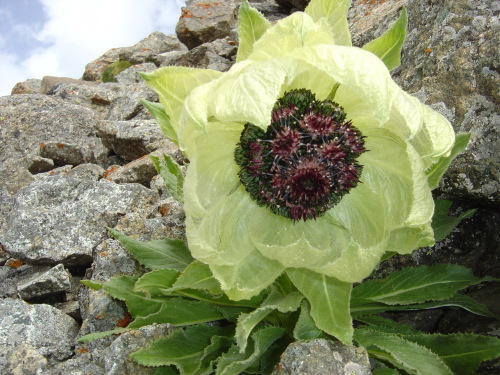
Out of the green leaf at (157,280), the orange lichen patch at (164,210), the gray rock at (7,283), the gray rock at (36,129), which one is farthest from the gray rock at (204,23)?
the green leaf at (157,280)

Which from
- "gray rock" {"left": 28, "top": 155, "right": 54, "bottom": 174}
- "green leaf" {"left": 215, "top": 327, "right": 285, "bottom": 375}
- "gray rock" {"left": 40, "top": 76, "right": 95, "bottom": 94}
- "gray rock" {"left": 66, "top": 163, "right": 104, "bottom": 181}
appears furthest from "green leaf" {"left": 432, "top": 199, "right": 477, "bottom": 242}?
"gray rock" {"left": 40, "top": 76, "right": 95, "bottom": 94}

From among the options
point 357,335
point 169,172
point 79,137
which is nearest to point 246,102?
point 169,172

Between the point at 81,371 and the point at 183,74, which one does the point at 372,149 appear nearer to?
the point at 183,74

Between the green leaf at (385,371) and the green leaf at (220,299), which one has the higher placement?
the green leaf at (220,299)

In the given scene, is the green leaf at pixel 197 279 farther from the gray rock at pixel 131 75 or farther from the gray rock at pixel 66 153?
the gray rock at pixel 131 75

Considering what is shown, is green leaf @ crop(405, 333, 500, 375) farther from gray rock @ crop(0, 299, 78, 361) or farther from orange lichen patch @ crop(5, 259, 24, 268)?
orange lichen patch @ crop(5, 259, 24, 268)

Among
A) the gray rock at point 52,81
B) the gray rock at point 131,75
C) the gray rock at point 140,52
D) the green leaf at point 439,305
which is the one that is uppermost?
the green leaf at point 439,305
